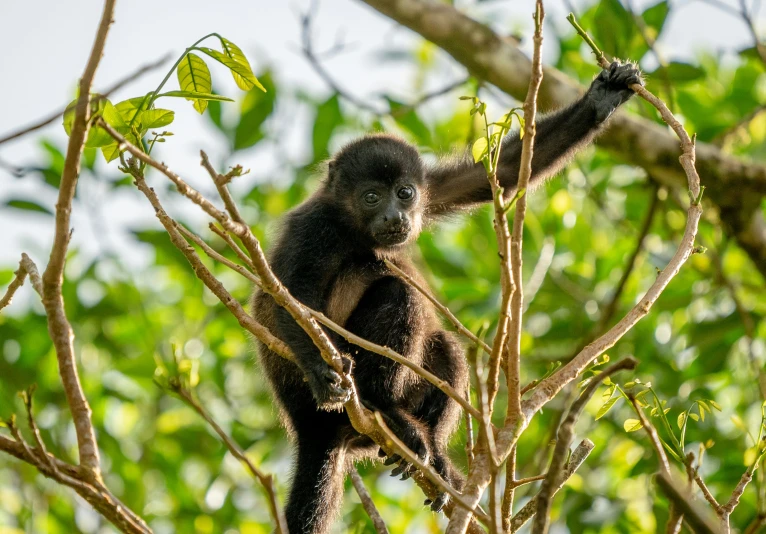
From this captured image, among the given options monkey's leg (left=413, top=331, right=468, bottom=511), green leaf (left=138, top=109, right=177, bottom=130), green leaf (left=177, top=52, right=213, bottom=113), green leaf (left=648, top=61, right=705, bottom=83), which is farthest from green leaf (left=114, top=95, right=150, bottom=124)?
green leaf (left=648, top=61, right=705, bottom=83)

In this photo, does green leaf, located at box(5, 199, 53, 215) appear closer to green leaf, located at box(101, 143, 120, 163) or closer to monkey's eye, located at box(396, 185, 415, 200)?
monkey's eye, located at box(396, 185, 415, 200)

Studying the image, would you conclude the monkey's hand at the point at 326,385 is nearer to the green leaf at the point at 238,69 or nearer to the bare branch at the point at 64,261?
the green leaf at the point at 238,69

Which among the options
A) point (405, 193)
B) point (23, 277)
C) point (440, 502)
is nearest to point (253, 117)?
point (405, 193)

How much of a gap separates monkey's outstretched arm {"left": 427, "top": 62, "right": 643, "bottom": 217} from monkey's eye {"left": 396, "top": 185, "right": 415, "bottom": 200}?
13.1 inches

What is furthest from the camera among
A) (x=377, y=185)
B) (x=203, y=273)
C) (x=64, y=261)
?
(x=377, y=185)

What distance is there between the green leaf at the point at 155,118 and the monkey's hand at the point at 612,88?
9.55 feet

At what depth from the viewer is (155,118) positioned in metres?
3.25

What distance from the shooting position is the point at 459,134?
29.7ft

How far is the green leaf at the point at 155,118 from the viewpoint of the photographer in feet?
10.7

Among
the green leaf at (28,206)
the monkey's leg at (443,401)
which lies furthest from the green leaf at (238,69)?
the green leaf at (28,206)

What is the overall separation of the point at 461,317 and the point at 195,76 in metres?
4.49

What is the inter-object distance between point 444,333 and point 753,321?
2.80 metres

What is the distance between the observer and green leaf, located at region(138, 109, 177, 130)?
3.25 m

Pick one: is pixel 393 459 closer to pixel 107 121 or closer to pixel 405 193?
pixel 405 193
